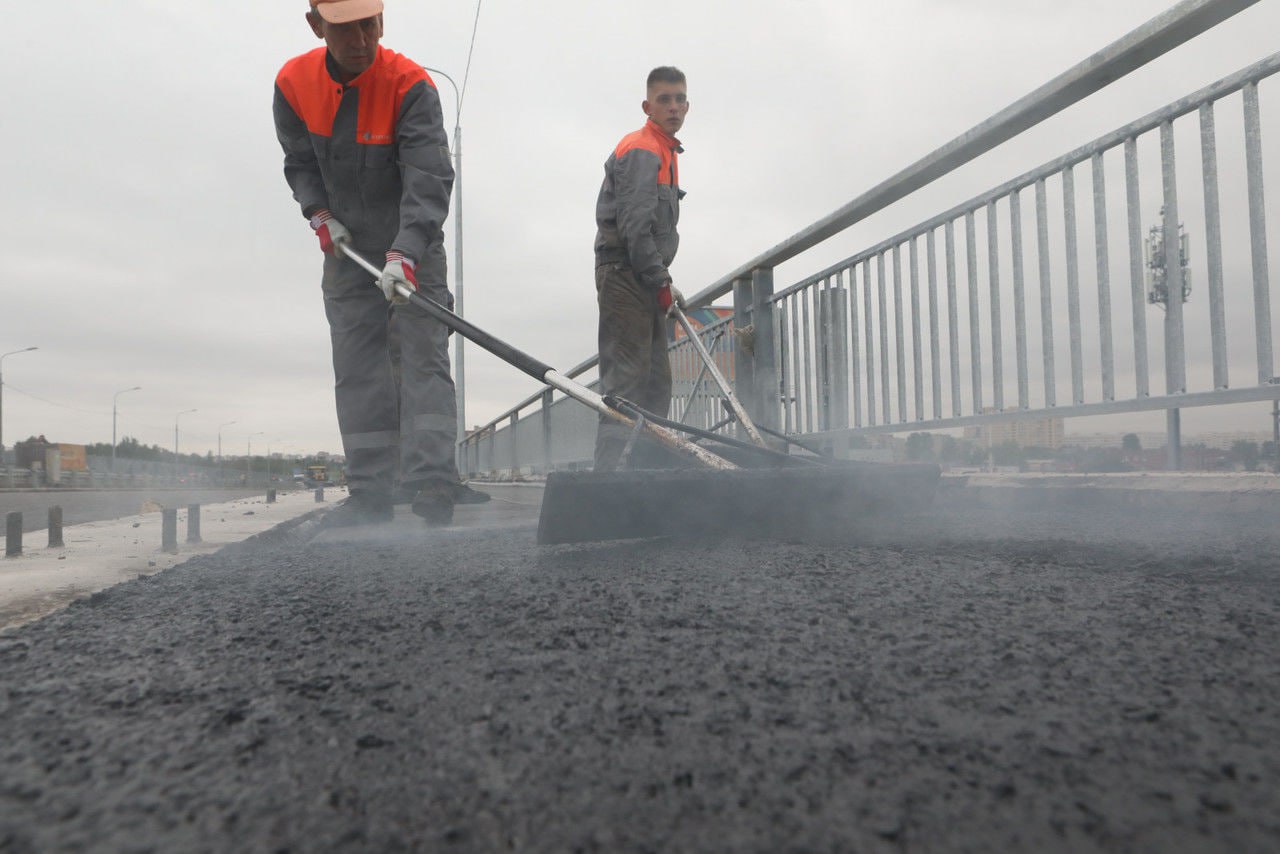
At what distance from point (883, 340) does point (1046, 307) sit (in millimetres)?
734

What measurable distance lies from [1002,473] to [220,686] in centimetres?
298

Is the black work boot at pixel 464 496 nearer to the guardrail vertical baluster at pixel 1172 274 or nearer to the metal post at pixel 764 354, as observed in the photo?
the metal post at pixel 764 354

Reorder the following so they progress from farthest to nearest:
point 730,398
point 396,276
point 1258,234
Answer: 1. point 730,398
2. point 396,276
3. point 1258,234

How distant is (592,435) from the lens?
6.66 metres

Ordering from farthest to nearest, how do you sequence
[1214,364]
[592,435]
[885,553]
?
[592,435] → [1214,364] → [885,553]

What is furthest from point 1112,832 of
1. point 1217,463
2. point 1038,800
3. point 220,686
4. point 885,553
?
point 1217,463

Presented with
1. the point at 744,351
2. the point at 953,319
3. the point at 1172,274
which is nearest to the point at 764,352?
the point at 744,351

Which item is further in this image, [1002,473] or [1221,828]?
[1002,473]

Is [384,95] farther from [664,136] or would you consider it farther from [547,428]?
[547,428]

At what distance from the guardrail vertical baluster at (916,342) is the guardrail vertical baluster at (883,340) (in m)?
0.15

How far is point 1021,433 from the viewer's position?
Answer: 2.78m

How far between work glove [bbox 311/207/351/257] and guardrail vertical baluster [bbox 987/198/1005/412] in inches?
88.6

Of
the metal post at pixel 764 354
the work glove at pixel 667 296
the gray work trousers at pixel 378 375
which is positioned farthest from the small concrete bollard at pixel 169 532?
the metal post at pixel 764 354

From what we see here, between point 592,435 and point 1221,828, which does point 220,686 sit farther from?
point 592,435
